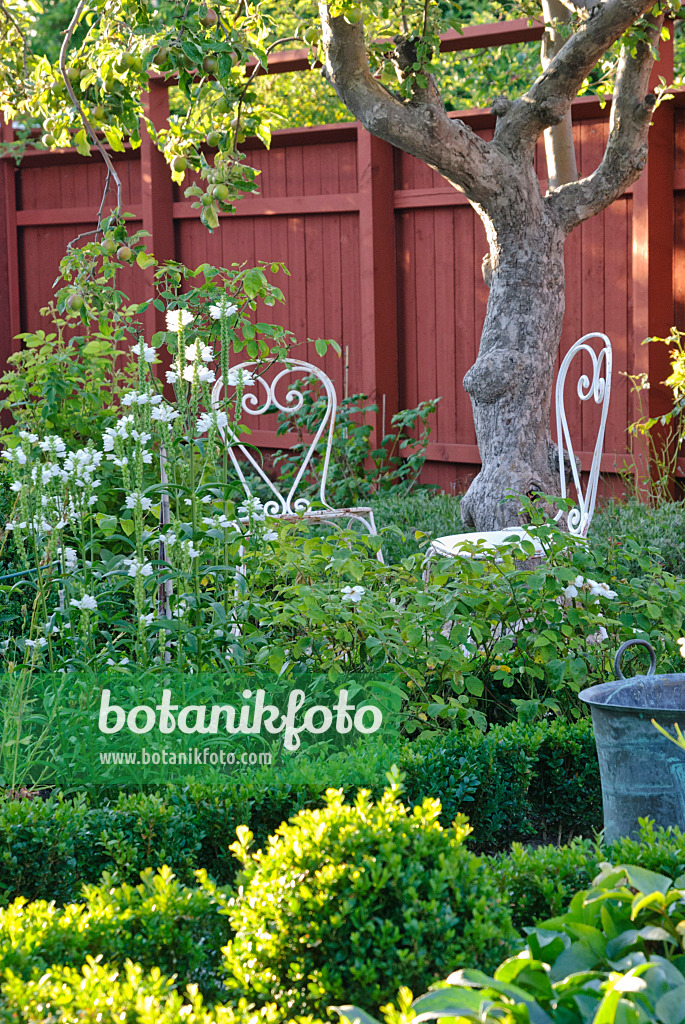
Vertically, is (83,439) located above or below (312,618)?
above

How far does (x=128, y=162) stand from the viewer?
7.69 meters

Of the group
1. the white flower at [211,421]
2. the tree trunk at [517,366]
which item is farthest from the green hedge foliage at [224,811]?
the tree trunk at [517,366]

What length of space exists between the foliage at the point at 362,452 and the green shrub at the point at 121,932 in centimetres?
428

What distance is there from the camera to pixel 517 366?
430 cm

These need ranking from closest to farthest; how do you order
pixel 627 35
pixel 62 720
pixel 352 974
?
pixel 352 974 < pixel 62 720 < pixel 627 35

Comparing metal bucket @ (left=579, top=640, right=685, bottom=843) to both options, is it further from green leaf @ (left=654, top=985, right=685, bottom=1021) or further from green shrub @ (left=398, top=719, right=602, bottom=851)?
green leaf @ (left=654, top=985, right=685, bottom=1021)

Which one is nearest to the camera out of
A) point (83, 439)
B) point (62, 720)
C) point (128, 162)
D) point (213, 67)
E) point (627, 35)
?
point (62, 720)

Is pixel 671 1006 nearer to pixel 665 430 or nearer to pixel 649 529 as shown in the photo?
pixel 649 529

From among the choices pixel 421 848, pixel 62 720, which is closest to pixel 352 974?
pixel 421 848

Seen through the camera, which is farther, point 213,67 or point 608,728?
point 213,67

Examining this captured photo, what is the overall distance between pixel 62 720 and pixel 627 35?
3.29 m

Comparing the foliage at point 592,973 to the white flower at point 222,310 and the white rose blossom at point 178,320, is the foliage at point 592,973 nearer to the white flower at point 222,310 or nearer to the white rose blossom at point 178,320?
the white rose blossom at point 178,320

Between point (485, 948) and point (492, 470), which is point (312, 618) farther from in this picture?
point (492, 470)

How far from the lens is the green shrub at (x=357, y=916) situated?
1.42 meters
